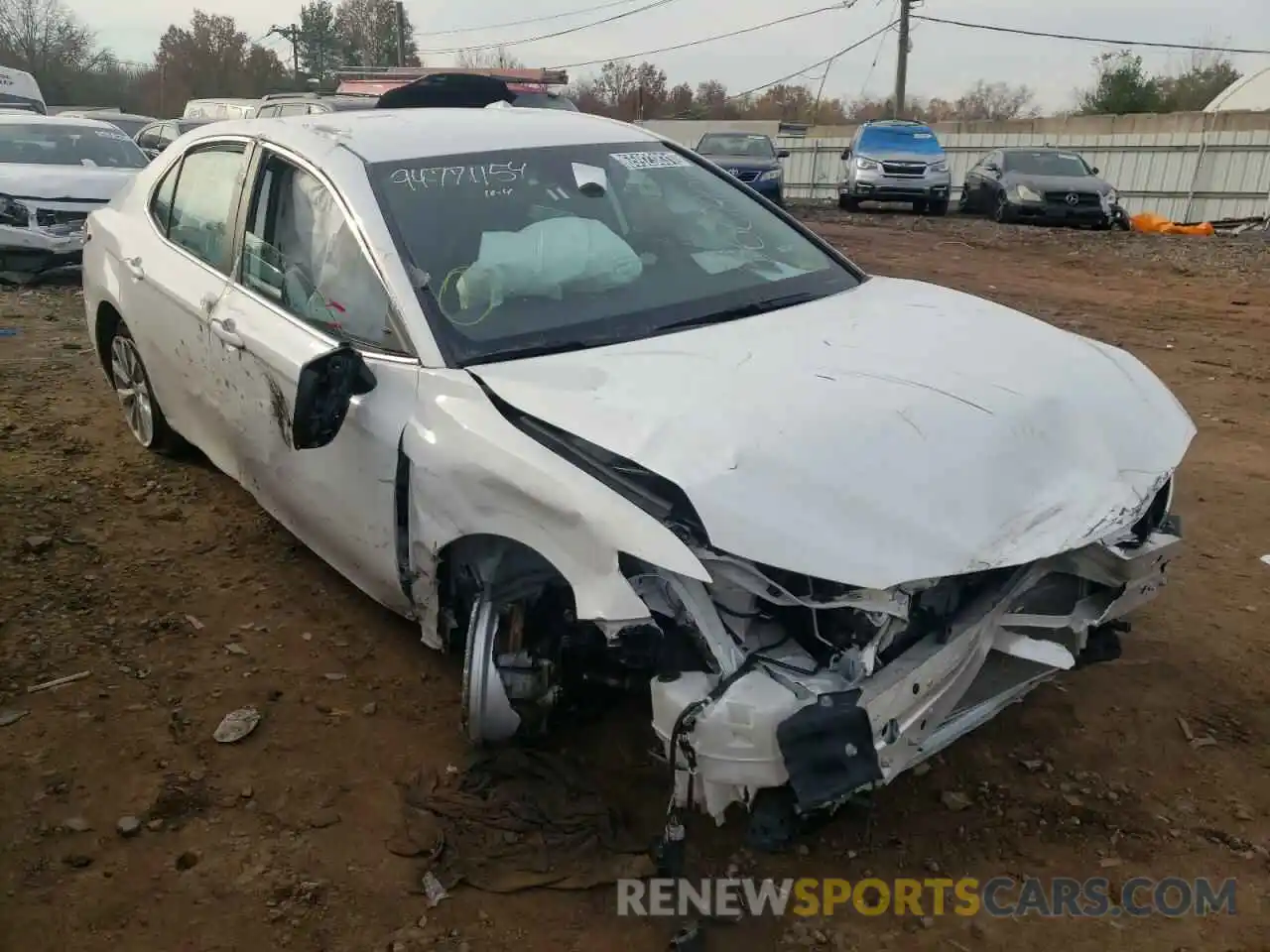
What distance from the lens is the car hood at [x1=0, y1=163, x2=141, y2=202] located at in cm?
977

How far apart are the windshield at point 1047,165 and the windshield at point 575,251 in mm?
14420

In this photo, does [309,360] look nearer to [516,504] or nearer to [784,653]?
[516,504]

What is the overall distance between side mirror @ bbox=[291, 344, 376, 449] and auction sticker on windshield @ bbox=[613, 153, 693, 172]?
1364 millimetres

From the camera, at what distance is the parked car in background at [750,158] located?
17.0 m

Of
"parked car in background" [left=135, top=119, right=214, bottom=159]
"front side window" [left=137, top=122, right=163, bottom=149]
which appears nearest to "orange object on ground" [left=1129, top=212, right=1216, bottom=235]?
"parked car in background" [left=135, top=119, right=214, bottom=159]

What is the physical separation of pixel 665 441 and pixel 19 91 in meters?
24.7

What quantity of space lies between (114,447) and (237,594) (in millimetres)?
2007

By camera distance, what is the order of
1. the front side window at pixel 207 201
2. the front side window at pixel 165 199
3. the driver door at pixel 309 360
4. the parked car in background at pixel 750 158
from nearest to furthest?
the driver door at pixel 309 360 → the front side window at pixel 207 201 → the front side window at pixel 165 199 → the parked car in background at pixel 750 158

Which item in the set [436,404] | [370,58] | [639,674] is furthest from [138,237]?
[370,58]

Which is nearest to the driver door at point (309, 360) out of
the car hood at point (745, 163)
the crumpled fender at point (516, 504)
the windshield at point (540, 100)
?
the crumpled fender at point (516, 504)

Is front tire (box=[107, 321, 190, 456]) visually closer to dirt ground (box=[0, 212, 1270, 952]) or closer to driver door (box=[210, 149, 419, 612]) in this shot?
dirt ground (box=[0, 212, 1270, 952])

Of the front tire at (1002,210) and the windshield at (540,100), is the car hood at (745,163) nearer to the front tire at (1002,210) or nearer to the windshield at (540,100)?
the front tire at (1002,210)

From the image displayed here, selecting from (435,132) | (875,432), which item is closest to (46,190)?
(435,132)

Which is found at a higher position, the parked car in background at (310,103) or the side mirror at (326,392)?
the parked car in background at (310,103)
